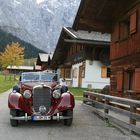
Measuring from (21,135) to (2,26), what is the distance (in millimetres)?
174918

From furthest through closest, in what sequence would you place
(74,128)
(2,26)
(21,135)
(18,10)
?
(18,10), (2,26), (74,128), (21,135)

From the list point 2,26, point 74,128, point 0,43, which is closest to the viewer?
point 74,128

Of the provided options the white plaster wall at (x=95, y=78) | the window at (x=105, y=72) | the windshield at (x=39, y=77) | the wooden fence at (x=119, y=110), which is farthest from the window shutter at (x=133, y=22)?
the white plaster wall at (x=95, y=78)

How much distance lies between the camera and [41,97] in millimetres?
12969

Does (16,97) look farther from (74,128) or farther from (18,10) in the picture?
(18,10)

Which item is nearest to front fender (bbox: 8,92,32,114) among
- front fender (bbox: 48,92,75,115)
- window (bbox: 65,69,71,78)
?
front fender (bbox: 48,92,75,115)

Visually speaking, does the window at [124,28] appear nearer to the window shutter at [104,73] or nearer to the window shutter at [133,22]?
the window shutter at [133,22]

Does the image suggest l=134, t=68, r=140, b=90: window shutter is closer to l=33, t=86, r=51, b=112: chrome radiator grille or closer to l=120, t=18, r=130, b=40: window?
l=120, t=18, r=130, b=40: window

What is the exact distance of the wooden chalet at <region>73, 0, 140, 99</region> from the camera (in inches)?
676

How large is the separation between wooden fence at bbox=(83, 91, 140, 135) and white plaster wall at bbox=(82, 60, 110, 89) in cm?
2064

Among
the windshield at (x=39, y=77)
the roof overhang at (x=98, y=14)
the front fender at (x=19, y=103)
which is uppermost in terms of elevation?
the roof overhang at (x=98, y=14)

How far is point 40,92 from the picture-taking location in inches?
511

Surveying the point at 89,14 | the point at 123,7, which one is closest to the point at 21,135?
the point at 123,7

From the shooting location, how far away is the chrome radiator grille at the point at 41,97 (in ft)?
42.3
